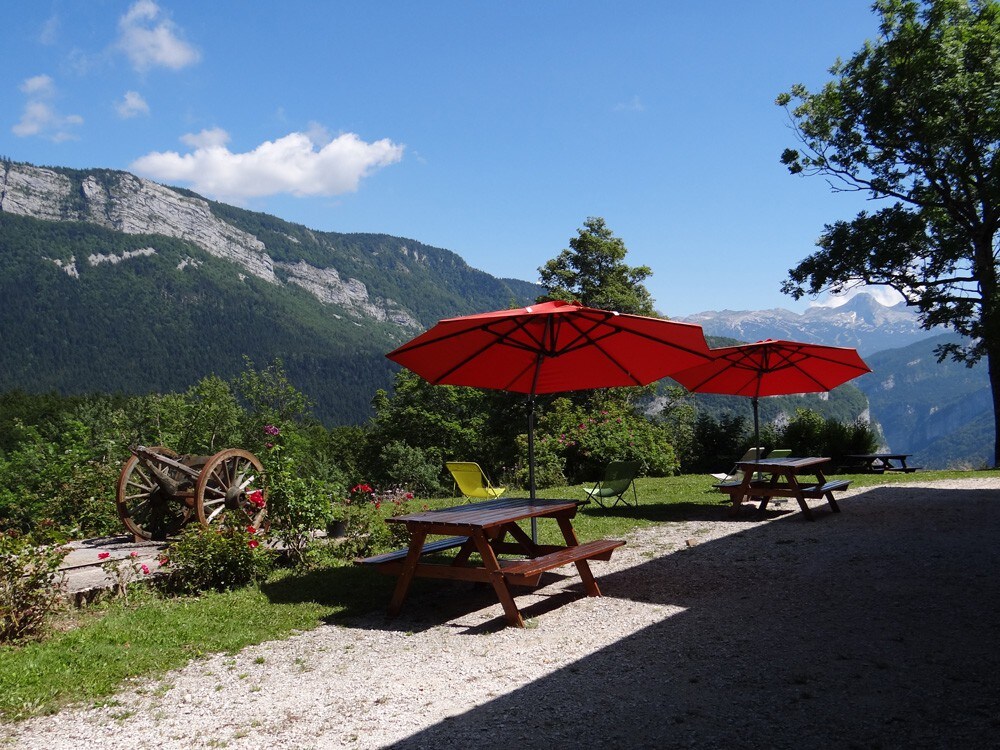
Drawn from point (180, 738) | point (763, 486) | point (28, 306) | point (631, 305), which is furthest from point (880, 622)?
point (28, 306)

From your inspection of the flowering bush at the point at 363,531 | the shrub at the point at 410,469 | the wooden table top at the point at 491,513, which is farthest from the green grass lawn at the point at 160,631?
the shrub at the point at 410,469

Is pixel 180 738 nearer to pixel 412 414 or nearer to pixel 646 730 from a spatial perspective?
pixel 646 730

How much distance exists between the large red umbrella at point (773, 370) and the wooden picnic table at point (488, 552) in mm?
4484

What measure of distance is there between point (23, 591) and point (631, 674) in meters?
3.68

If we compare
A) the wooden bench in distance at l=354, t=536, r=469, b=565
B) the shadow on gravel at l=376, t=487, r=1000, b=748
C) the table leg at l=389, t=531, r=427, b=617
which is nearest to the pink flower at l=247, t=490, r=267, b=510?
the wooden bench in distance at l=354, t=536, r=469, b=565

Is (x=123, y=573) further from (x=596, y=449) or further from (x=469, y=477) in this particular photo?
(x=596, y=449)

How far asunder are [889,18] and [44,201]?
166003 mm

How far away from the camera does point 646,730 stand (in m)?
3.11

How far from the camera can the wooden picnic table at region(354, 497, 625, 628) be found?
4883 mm

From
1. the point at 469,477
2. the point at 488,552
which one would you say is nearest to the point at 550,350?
the point at 488,552

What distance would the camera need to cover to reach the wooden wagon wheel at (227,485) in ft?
25.2

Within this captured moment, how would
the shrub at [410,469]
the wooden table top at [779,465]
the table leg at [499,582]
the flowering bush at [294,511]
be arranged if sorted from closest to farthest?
the table leg at [499,582]
the flowering bush at [294,511]
the wooden table top at [779,465]
the shrub at [410,469]

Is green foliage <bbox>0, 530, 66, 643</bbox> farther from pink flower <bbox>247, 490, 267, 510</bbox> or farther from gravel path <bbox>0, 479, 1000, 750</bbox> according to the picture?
pink flower <bbox>247, 490, 267, 510</bbox>

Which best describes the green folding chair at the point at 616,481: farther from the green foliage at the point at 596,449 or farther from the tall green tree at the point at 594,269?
the tall green tree at the point at 594,269
